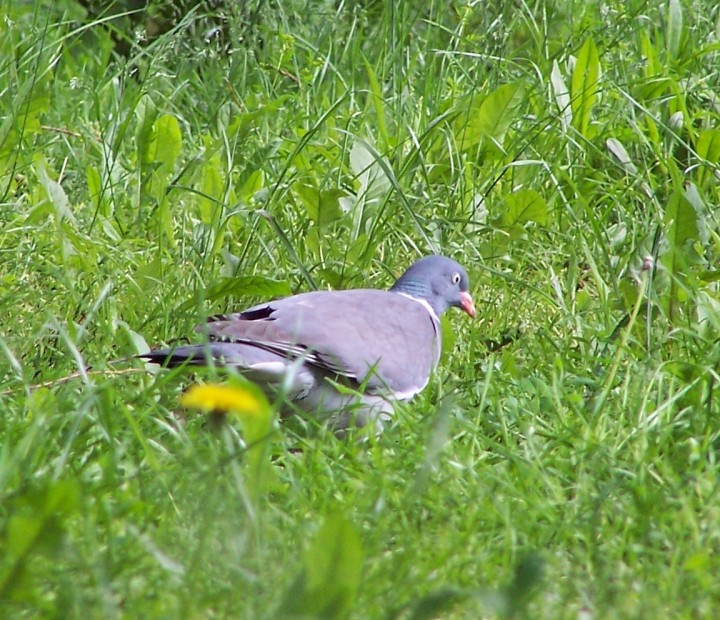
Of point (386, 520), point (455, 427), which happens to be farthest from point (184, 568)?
point (455, 427)

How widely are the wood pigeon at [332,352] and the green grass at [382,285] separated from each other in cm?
12

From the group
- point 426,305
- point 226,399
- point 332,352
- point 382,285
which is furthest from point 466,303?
point 226,399

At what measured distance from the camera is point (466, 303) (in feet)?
13.8

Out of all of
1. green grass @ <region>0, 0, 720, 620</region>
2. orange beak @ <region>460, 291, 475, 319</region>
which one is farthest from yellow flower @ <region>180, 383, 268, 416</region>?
orange beak @ <region>460, 291, 475, 319</region>

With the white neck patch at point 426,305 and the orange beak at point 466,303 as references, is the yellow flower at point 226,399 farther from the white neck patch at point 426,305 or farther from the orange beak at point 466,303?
the orange beak at point 466,303

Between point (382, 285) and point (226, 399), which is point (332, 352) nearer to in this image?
point (382, 285)

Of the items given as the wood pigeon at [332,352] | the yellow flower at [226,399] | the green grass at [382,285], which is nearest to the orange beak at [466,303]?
the green grass at [382,285]

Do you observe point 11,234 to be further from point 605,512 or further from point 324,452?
point 605,512

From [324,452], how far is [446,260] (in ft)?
3.81

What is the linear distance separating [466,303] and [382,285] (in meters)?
0.47

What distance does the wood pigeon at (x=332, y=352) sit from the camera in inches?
137

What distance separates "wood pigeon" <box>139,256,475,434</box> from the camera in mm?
3473

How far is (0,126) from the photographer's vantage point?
451cm

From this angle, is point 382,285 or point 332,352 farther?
point 382,285
